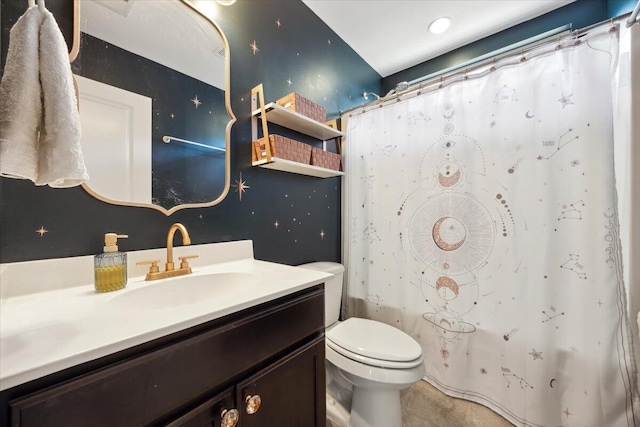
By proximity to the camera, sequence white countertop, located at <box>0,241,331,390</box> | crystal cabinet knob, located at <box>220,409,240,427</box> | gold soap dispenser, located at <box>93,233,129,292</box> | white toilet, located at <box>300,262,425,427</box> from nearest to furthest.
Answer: white countertop, located at <box>0,241,331,390</box> < crystal cabinet knob, located at <box>220,409,240,427</box> < gold soap dispenser, located at <box>93,233,129,292</box> < white toilet, located at <box>300,262,425,427</box>

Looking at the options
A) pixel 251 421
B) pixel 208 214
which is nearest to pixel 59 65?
pixel 208 214

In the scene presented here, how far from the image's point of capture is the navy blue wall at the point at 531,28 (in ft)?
4.84

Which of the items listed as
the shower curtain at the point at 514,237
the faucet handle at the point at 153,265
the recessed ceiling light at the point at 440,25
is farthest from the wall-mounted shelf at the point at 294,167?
the recessed ceiling light at the point at 440,25

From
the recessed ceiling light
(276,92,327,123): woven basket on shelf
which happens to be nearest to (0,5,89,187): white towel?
(276,92,327,123): woven basket on shelf

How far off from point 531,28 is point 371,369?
2.44m

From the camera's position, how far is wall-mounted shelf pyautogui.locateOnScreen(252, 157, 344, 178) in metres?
1.21

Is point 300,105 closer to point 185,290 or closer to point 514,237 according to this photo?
point 185,290

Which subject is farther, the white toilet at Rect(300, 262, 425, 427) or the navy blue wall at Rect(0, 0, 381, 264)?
the white toilet at Rect(300, 262, 425, 427)

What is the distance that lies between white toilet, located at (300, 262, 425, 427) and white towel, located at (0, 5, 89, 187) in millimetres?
1142

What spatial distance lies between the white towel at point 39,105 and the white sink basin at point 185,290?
0.39 meters

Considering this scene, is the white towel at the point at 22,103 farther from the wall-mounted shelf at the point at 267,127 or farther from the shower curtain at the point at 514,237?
the shower curtain at the point at 514,237

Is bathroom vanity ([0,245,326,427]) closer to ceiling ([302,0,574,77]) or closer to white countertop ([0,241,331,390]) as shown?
white countertop ([0,241,331,390])

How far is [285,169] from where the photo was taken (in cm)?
139

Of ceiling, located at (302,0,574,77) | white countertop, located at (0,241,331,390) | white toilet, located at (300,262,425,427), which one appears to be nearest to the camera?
white countertop, located at (0,241,331,390)
